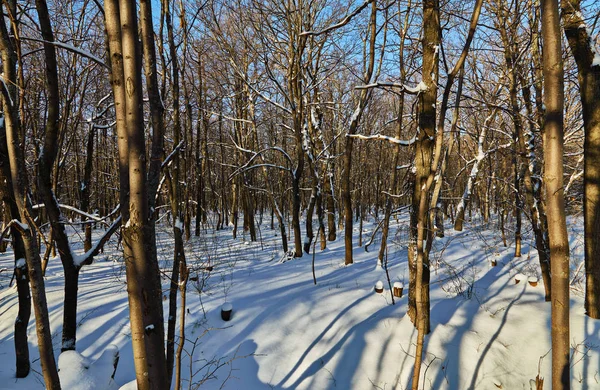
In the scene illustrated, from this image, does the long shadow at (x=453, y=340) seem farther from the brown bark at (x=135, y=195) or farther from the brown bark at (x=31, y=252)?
the brown bark at (x=31, y=252)

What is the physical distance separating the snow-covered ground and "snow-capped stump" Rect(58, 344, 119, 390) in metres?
0.03

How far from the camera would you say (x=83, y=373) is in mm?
3395

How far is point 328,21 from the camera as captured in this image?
9586mm

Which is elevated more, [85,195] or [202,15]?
[202,15]

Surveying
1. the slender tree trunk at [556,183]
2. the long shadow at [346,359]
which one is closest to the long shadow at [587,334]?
the slender tree trunk at [556,183]

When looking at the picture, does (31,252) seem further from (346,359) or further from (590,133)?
(590,133)

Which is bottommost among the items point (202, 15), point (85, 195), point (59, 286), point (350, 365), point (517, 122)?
point (350, 365)

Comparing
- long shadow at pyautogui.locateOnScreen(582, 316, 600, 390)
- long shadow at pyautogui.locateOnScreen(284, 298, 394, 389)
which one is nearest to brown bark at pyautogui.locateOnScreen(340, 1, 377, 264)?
long shadow at pyautogui.locateOnScreen(284, 298, 394, 389)

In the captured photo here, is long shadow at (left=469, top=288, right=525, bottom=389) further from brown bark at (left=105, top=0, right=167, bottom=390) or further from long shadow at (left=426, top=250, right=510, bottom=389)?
brown bark at (left=105, top=0, right=167, bottom=390)

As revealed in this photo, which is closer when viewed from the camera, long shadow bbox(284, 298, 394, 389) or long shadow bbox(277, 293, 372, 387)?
long shadow bbox(284, 298, 394, 389)

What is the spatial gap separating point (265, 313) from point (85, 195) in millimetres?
8011

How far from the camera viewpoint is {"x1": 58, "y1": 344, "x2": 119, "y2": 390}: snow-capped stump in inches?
129

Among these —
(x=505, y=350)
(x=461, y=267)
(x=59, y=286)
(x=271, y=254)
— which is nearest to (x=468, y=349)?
(x=505, y=350)

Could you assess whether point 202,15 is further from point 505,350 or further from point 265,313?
point 505,350
